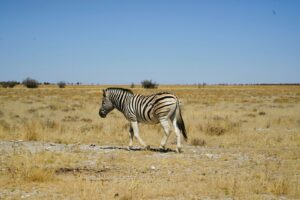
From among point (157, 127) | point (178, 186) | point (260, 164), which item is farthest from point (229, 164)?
point (157, 127)

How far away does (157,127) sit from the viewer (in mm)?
20781

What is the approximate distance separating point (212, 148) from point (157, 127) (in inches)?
244

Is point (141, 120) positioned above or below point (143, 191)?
above

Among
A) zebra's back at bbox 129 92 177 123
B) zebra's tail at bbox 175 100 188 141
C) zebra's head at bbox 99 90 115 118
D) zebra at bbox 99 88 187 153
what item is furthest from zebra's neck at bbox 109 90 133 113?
zebra's tail at bbox 175 100 188 141

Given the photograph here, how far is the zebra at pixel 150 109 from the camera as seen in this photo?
1370 centimetres

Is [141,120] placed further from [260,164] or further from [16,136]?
[16,136]

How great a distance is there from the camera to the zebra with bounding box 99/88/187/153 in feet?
45.0

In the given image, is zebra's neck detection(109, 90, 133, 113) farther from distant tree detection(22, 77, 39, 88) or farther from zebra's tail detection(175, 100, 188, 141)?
distant tree detection(22, 77, 39, 88)

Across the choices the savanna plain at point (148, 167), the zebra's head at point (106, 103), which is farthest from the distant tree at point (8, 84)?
the zebra's head at point (106, 103)

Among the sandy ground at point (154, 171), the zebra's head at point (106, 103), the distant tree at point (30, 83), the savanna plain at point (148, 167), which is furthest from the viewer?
the distant tree at point (30, 83)

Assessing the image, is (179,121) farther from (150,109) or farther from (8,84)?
(8,84)

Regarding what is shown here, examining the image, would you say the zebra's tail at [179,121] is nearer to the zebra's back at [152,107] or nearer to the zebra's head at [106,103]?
the zebra's back at [152,107]

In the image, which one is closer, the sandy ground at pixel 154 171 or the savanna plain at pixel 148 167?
the sandy ground at pixel 154 171

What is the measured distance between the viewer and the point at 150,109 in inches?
552
